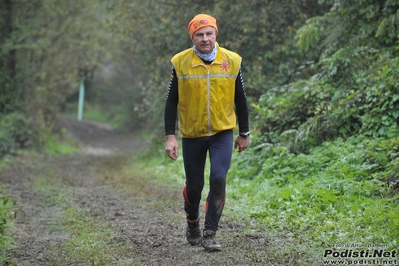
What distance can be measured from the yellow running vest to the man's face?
109 mm

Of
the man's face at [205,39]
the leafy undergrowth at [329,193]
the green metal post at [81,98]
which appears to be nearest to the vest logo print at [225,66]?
the man's face at [205,39]

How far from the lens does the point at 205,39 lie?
580cm

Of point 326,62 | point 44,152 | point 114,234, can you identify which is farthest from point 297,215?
point 44,152

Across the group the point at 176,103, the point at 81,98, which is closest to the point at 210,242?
the point at 176,103

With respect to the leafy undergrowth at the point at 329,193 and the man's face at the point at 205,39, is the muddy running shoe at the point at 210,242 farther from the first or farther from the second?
the man's face at the point at 205,39

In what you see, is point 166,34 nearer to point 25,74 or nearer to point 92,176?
point 92,176

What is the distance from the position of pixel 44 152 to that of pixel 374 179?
50.0ft

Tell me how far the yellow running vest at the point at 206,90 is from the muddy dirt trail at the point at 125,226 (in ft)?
4.10

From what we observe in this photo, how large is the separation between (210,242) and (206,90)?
152cm

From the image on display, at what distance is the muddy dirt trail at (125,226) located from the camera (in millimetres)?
5824

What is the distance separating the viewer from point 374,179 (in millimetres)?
7469

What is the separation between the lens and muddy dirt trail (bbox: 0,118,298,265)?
229 inches

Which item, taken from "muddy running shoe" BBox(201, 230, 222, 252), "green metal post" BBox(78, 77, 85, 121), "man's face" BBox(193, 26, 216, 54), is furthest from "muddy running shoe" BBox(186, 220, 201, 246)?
"green metal post" BBox(78, 77, 85, 121)

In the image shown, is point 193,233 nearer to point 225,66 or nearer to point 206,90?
point 206,90
